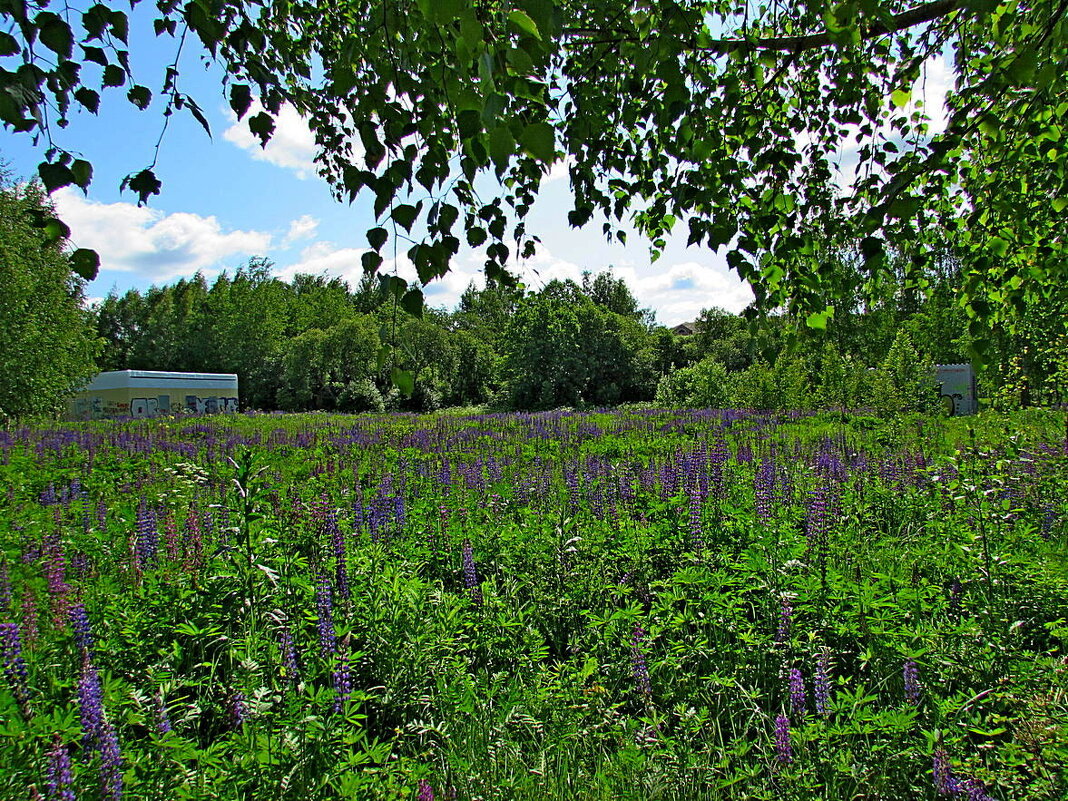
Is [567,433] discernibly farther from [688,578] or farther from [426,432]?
[688,578]

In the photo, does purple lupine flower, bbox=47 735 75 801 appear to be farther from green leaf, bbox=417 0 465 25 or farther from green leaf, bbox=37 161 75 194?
green leaf, bbox=417 0 465 25

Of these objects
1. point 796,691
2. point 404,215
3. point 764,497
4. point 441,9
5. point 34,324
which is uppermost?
point 34,324

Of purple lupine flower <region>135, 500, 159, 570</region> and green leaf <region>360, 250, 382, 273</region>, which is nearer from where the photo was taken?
green leaf <region>360, 250, 382, 273</region>

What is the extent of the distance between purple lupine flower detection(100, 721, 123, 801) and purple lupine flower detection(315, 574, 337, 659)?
0.78 meters

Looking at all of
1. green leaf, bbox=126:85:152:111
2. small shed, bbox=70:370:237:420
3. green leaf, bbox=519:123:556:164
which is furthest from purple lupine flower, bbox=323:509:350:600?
small shed, bbox=70:370:237:420


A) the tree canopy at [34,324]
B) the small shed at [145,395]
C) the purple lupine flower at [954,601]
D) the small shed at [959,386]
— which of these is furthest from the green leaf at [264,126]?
the small shed at [145,395]

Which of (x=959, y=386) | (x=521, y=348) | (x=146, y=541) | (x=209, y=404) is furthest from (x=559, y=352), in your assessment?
(x=146, y=541)

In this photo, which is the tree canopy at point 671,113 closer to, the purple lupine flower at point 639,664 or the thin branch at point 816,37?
the thin branch at point 816,37

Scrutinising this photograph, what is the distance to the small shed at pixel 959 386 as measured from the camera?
20381mm

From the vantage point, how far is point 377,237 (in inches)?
65.9

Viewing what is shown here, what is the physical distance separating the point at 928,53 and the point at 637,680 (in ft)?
12.8

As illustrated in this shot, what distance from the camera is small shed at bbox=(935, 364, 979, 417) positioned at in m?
20.4

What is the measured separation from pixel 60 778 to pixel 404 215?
183 centimetres

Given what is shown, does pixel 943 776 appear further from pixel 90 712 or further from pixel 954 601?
pixel 90 712
